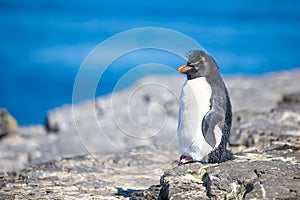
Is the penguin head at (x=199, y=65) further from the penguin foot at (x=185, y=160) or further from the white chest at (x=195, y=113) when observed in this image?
the penguin foot at (x=185, y=160)

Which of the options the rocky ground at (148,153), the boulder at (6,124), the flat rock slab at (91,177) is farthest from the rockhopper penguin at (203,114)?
the boulder at (6,124)

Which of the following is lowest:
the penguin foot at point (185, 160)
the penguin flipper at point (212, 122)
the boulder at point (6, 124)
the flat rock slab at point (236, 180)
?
the flat rock slab at point (236, 180)

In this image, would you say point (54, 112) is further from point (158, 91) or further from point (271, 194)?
point (271, 194)

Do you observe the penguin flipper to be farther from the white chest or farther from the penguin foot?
the penguin foot

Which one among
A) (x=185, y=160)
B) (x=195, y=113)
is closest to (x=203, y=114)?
(x=195, y=113)

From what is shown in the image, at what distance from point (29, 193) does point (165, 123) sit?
10.8 feet

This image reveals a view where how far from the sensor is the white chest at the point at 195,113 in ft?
12.5

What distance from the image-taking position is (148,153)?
5473mm

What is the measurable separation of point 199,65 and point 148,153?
5.80ft

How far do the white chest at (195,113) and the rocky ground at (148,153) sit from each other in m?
0.31

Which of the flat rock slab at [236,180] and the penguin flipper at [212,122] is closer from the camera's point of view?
the flat rock slab at [236,180]

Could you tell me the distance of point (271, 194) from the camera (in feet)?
9.95

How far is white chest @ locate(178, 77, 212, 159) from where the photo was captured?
3.81 m

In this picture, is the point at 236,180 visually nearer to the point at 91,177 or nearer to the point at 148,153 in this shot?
the point at 91,177
